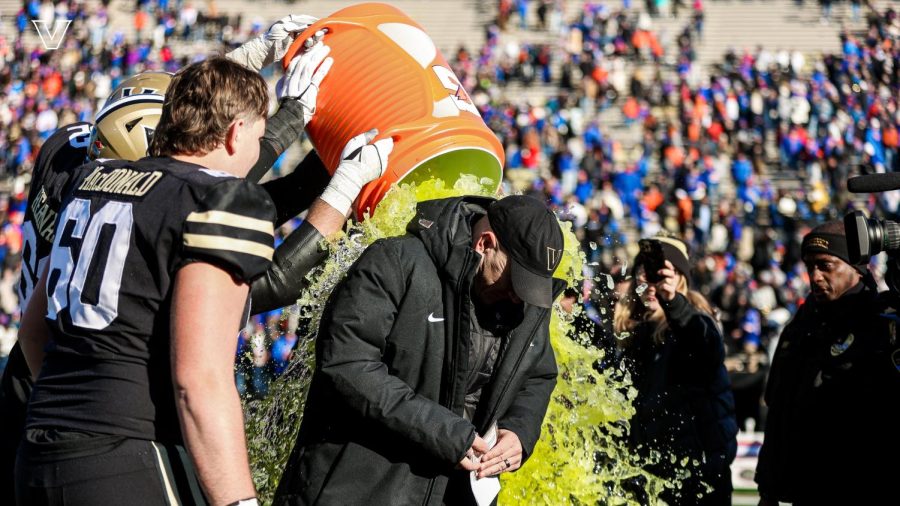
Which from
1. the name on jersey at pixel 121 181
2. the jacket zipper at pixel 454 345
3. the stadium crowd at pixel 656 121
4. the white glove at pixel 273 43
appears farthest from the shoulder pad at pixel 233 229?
the stadium crowd at pixel 656 121

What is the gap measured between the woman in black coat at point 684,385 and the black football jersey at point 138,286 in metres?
2.48

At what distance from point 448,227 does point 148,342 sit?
97 cm

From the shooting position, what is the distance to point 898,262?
3.08 metres

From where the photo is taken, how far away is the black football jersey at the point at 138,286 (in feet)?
6.64

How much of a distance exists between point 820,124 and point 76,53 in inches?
626

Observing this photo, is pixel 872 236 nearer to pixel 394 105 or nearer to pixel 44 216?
pixel 394 105

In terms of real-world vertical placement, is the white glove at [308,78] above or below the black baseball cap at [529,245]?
above

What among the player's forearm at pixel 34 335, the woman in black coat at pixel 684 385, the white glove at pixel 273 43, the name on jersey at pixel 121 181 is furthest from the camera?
the woman in black coat at pixel 684 385

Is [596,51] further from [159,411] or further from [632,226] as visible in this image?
[159,411]

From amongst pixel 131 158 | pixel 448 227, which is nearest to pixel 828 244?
pixel 448 227

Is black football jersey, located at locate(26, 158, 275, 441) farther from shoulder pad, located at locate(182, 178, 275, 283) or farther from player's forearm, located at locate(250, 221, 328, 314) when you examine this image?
player's forearm, located at locate(250, 221, 328, 314)

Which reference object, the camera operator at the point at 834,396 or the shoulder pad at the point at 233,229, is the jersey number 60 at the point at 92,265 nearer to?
the shoulder pad at the point at 233,229

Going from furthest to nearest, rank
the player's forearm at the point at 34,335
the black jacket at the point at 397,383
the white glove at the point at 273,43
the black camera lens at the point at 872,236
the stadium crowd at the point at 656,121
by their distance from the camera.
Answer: the stadium crowd at the point at 656,121 < the white glove at the point at 273,43 < the black camera lens at the point at 872,236 < the black jacket at the point at 397,383 < the player's forearm at the point at 34,335

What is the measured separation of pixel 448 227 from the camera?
2.80 meters
